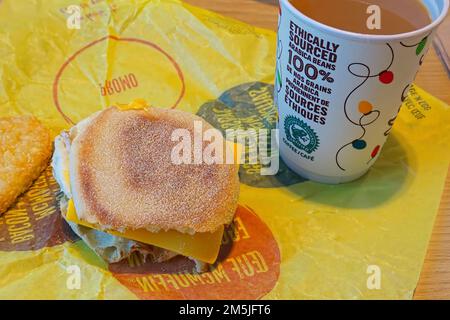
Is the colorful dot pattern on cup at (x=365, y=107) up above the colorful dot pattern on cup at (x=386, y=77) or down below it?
below

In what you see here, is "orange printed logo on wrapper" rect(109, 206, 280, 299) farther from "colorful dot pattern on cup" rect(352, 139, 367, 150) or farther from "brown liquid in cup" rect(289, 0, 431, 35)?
"brown liquid in cup" rect(289, 0, 431, 35)

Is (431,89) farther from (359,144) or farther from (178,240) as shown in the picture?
(178,240)

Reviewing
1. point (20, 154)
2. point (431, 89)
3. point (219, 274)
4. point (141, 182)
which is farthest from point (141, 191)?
point (431, 89)

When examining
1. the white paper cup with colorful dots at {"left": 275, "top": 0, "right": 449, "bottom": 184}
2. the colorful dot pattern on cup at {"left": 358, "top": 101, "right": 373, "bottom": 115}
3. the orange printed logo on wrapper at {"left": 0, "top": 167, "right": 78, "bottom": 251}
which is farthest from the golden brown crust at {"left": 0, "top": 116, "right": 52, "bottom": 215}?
the colorful dot pattern on cup at {"left": 358, "top": 101, "right": 373, "bottom": 115}

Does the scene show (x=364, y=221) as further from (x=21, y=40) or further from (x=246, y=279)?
(x=21, y=40)

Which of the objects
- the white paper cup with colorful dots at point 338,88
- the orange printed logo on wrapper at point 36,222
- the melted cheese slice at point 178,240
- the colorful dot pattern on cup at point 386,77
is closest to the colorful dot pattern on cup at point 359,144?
the white paper cup with colorful dots at point 338,88

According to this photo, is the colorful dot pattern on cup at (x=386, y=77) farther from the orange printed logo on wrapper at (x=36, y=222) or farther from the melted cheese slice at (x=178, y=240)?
the orange printed logo on wrapper at (x=36, y=222)
